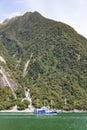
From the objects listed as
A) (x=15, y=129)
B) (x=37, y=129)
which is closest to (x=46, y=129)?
(x=37, y=129)

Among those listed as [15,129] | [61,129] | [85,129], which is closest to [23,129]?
[15,129]

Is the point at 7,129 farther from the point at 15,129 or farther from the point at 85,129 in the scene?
the point at 85,129

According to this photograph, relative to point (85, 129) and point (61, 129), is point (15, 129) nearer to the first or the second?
point (61, 129)

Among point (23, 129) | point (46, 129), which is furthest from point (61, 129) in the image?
point (23, 129)

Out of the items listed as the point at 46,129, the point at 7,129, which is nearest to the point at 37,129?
the point at 46,129

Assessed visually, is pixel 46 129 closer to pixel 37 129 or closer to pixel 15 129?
pixel 37 129

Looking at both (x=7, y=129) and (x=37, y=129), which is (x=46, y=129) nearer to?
(x=37, y=129)
